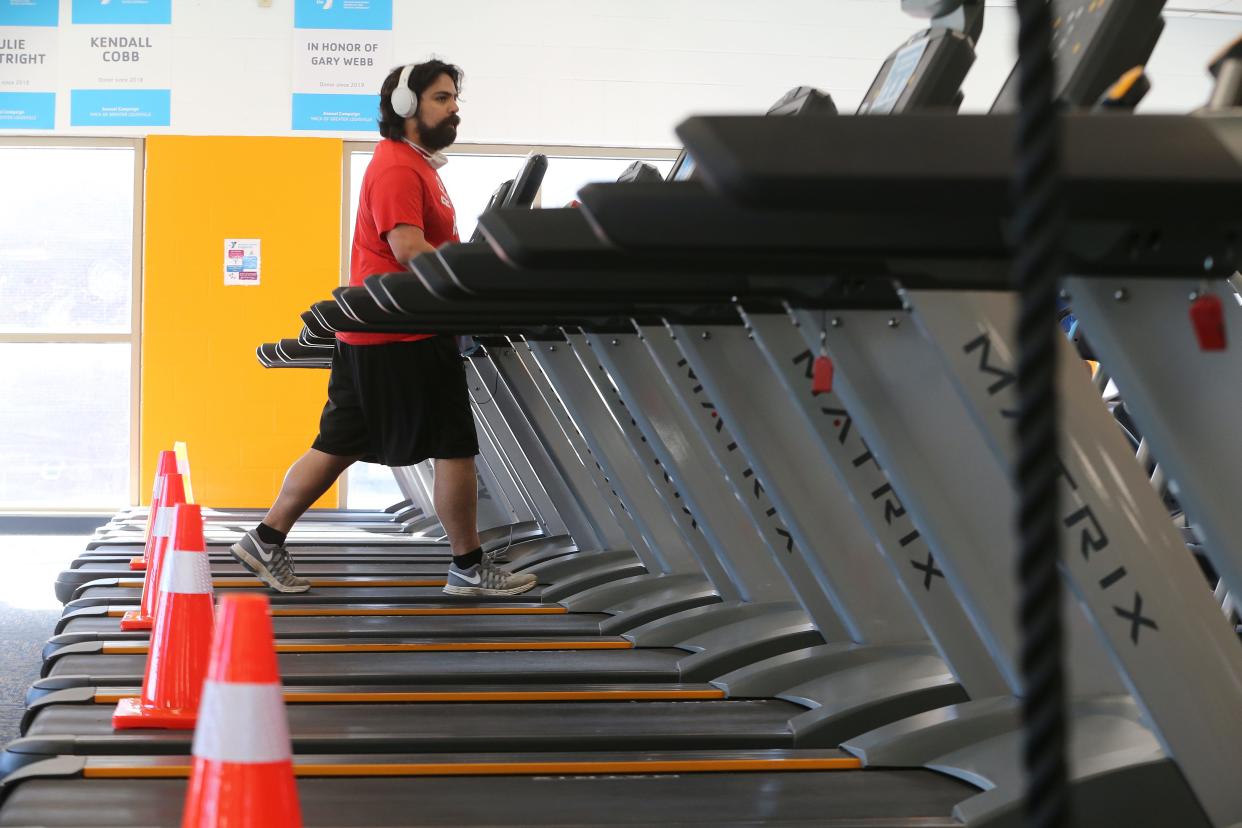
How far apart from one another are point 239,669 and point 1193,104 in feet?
31.5

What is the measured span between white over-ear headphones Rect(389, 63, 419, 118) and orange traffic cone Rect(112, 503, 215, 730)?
67.6 inches

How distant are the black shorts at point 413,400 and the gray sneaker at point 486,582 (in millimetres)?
472

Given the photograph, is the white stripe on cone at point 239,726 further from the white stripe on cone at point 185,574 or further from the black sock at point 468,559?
the black sock at point 468,559

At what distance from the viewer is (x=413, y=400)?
3793mm

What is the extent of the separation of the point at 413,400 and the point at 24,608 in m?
2.43

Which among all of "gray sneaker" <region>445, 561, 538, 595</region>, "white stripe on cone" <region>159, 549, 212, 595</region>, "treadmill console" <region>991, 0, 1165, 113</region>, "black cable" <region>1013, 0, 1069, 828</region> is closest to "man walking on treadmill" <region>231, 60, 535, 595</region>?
"gray sneaker" <region>445, 561, 538, 595</region>

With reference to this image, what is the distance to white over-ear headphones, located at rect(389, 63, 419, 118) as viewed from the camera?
3.83m

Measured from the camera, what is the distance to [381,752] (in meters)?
2.26

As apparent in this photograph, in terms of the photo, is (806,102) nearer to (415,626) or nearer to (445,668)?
(445,668)

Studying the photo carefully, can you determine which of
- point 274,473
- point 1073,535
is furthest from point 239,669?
point 274,473

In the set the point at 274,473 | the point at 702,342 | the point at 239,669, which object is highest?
the point at 274,473

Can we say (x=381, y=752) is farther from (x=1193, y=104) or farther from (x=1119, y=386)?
(x=1193, y=104)

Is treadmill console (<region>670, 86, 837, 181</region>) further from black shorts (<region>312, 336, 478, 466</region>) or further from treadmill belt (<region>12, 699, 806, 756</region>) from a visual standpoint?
black shorts (<region>312, 336, 478, 466</region>)

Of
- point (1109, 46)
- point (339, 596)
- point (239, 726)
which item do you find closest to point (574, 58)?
point (339, 596)
